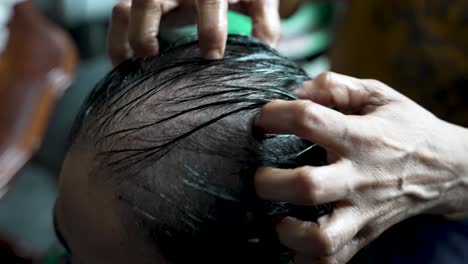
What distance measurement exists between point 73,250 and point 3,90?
3.38 ft

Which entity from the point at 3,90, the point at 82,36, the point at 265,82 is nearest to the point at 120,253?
the point at 265,82

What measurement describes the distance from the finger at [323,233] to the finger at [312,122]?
0.07 m

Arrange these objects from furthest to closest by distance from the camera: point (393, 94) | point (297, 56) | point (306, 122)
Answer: point (297, 56), point (393, 94), point (306, 122)

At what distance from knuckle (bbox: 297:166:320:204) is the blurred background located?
3.63ft

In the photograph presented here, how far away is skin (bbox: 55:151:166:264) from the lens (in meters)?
0.61

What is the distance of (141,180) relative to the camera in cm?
59

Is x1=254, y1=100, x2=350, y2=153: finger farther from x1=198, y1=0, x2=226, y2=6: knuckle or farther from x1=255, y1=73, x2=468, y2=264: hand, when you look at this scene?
x1=198, y1=0, x2=226, y2=6: knuckle

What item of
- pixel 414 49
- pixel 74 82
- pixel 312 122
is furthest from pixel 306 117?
pixel 74 82

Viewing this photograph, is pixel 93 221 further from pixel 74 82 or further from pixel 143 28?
pixel 74 82

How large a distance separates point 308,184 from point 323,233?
6 cm

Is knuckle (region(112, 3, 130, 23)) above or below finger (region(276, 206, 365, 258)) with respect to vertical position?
above

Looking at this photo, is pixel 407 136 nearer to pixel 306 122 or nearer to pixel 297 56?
pixel 306 122

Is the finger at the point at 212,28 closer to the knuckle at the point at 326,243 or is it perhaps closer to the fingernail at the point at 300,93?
the fingernail at the point at 300,93

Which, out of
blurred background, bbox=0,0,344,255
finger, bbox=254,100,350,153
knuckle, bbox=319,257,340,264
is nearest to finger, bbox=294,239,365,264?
knuckle, bbox=319,257,340,264
